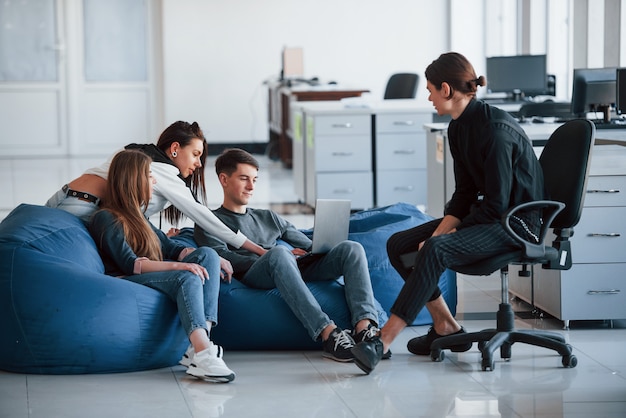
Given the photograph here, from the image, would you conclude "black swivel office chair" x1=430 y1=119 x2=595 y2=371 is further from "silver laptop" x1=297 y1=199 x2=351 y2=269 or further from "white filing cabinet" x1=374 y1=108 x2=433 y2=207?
"white filing cabinet" x1=374 y1=108 x2=433 y2=207

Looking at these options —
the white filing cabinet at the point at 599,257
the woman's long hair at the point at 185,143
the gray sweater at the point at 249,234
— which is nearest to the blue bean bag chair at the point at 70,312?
the gray sweater at the point at 249,234

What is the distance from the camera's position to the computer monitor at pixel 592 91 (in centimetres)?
706

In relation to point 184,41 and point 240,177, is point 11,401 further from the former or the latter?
point 184,41

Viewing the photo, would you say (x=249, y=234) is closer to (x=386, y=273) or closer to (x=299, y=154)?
(x=386, y=273)

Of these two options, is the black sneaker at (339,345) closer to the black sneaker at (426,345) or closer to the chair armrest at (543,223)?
Result: the black sneaker at (426,345)

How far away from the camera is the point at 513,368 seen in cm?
404

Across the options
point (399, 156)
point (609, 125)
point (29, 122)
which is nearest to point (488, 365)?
point (609, 125)

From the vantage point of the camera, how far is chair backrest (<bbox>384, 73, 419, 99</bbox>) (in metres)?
11.0

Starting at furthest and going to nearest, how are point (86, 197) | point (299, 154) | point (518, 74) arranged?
point (518, 74)
point (299, 154)
point (86, 197)

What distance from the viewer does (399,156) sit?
8.48 meters

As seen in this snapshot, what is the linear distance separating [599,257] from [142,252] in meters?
1.91

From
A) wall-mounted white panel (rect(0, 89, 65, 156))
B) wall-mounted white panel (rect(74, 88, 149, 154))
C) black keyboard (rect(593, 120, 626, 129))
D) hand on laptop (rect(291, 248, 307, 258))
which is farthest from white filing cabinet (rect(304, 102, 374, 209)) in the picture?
wall-mounted white panel (rect(0, 89, 65, 156))

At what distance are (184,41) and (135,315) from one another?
10157mm

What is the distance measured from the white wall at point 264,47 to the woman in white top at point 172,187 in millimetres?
9234
